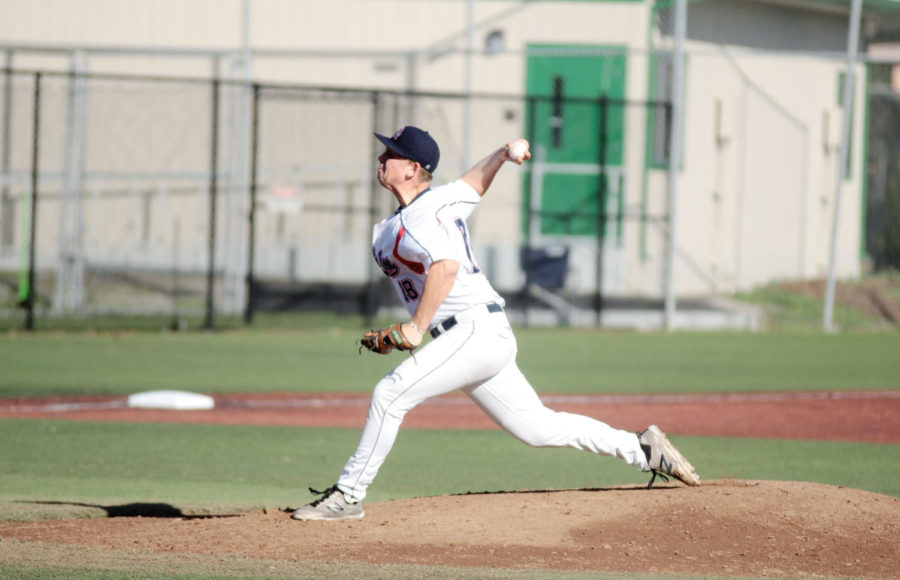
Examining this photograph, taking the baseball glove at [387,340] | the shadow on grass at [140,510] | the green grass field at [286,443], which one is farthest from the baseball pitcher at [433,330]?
the shadow on grass at [140,510]

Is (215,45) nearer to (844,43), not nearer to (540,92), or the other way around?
(540,92)

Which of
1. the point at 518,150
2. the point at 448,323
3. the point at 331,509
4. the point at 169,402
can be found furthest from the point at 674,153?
the point at 331,509

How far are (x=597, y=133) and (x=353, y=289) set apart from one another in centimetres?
565

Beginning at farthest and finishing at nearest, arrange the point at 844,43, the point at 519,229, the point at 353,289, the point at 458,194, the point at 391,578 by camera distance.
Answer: the point at 844,43
the point at 519,229
the point at 353,289
the point at 458,194
the point at 391,578

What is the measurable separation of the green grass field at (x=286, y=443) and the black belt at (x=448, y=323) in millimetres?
1236

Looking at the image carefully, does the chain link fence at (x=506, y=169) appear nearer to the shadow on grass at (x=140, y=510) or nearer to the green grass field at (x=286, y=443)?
the green grass field at (x=286, y=443)

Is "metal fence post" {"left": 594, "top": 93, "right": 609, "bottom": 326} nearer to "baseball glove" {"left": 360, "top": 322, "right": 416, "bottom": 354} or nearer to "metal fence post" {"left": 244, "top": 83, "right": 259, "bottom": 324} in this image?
"metal fence post" {"left": 244, "top": 83, "right": 259, "bottom": 324}

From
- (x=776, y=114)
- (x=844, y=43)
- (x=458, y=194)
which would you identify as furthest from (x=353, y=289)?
(x=458, y=194)

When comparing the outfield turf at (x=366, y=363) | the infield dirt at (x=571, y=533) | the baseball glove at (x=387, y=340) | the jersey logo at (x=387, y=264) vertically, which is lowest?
the outfield turf at (x=366, y=363)

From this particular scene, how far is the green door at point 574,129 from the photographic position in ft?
74.7

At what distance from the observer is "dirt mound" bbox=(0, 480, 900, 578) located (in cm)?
544

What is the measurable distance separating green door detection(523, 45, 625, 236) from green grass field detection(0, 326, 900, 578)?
5.30 metres

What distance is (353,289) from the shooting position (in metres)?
21.5

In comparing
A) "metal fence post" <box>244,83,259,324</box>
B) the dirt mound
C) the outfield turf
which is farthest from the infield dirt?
"metal fence post" <box>244,83,259,324</box>
